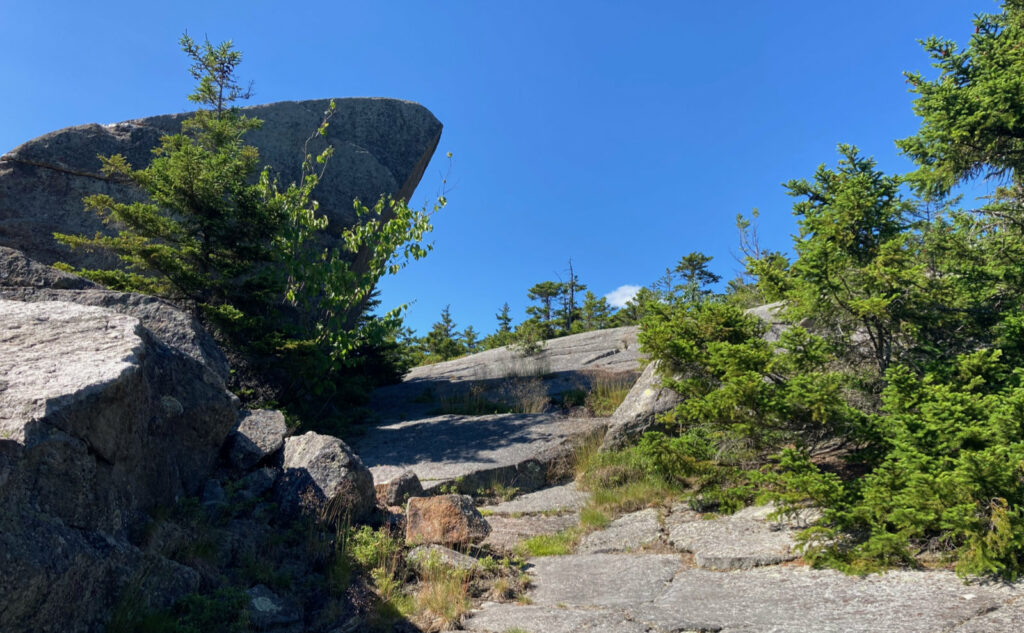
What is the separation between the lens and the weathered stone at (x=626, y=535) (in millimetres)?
6395

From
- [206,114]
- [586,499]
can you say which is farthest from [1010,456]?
[206,114]

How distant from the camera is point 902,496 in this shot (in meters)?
4.46

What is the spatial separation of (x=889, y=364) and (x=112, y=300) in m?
8.60

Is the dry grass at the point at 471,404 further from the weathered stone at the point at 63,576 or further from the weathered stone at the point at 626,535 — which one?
the weathered stone at the point at 63,576

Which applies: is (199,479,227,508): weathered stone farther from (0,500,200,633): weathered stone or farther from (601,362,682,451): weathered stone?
(601,362,682,451): weathered stone

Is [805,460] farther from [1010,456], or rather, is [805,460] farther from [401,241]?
[401,241]

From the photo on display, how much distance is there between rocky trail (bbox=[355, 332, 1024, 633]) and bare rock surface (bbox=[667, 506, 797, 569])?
0.01 metres

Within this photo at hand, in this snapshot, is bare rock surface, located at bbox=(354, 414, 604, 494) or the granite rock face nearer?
the granite rock face

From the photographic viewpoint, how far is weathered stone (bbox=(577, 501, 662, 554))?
21.0 feet

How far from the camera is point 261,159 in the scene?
17250 mm

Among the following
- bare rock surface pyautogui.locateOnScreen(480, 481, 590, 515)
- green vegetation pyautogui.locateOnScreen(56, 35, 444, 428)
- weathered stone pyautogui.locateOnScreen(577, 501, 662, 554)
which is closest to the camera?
weathered stone pyautogui.locateOnScreen(577, 501, 662, 554)

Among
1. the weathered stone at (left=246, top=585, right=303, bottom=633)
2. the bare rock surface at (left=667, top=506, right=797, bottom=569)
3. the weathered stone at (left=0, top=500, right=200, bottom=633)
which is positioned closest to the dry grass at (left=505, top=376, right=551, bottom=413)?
the bare rock surface at (left=667, top=506, right=797, bottom=569)

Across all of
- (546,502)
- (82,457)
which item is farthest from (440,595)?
(546,502)

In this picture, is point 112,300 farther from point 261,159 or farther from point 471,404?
point 261,159
